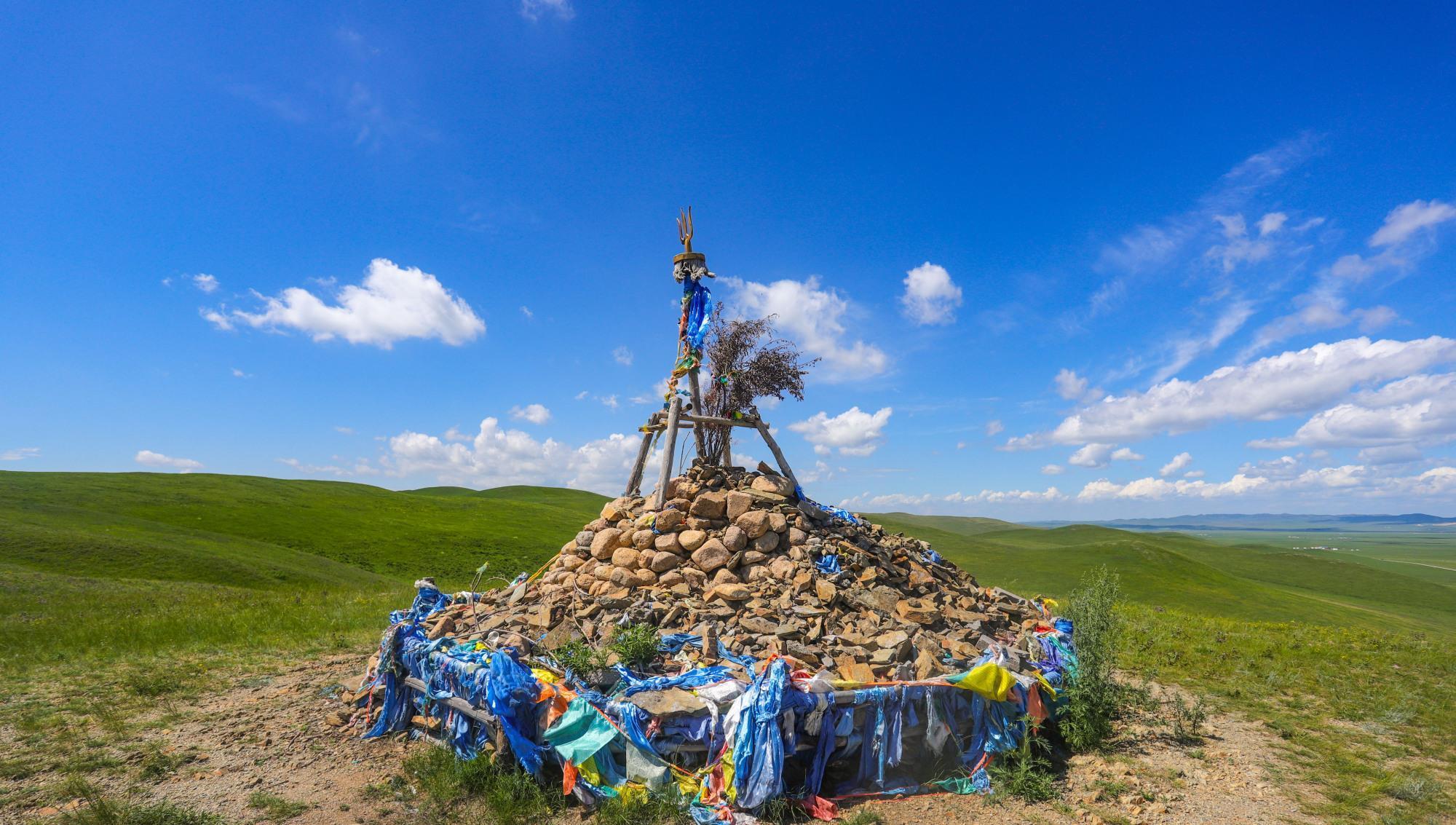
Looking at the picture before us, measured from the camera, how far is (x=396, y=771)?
788 centimetres

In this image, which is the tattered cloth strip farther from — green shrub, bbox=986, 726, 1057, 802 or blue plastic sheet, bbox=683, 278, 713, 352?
blue plastic sheet, bbox=683, 278, 713, 352

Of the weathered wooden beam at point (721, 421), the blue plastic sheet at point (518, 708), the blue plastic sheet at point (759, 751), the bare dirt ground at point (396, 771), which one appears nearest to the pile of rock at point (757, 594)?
the weathered wooden beam at point (721, 421)

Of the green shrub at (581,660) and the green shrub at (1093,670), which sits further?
the green shrub at (1093,670)

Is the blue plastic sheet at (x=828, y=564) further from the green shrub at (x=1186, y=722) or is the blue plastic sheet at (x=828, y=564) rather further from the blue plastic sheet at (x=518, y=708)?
the green shrub at (x=1186, y=722)

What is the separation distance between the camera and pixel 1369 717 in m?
9.84

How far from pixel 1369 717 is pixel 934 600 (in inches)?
272

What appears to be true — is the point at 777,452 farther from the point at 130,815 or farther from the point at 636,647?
the point at 130,815

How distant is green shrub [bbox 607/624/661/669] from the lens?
8141 millimetres

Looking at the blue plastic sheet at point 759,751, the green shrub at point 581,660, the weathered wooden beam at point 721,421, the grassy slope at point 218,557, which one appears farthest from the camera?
the grassy slope at point 218,557

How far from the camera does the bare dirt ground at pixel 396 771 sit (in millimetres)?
6738

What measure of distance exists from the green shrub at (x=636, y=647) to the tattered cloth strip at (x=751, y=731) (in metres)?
0.37

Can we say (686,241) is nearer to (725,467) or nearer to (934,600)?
(725,467)

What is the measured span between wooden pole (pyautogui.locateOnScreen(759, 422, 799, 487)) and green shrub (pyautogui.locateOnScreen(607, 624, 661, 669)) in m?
4.97

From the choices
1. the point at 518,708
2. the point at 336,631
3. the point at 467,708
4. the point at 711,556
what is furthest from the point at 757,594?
the point at 336,631
